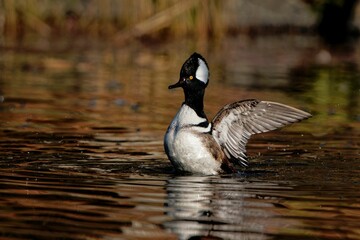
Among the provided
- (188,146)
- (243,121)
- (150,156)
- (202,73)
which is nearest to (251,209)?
(188,146)

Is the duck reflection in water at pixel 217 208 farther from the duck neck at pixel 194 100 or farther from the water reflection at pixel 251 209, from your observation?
the duck neck at pixel 194 100

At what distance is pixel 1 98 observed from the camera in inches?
565

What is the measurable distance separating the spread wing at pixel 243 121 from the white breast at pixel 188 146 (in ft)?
1.19

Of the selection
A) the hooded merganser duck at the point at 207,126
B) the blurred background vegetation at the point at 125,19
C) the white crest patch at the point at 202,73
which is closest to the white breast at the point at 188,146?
the hooded merganser duck at the point at 207,126

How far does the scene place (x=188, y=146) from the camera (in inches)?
354

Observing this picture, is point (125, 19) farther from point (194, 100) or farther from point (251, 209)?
point (251, 209)

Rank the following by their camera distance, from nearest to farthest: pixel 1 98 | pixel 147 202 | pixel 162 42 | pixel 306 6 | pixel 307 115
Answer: pixel 147 202, pixel 307 115, pixel 1 98, pixel 162 42, pixel 306 6

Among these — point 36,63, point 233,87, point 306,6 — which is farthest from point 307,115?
point 306,6

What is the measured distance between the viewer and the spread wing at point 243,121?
9602mm

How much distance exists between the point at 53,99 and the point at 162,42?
8776 mm

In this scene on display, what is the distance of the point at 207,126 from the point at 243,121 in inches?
21.6

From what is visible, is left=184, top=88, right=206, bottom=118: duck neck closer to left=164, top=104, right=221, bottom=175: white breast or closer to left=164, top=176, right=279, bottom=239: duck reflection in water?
left=164, top=104, right=221, bottom=175: white breast

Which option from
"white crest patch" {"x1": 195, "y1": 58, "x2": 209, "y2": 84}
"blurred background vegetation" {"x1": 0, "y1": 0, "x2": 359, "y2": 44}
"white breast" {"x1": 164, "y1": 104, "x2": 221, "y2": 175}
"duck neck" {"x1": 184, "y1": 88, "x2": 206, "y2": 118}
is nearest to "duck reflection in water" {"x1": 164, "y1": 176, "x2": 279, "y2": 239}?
"white breast" {"x1": 164, "y1": 104, "x2": 221, "y2": 175}

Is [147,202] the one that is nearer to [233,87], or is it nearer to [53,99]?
[53,99]
